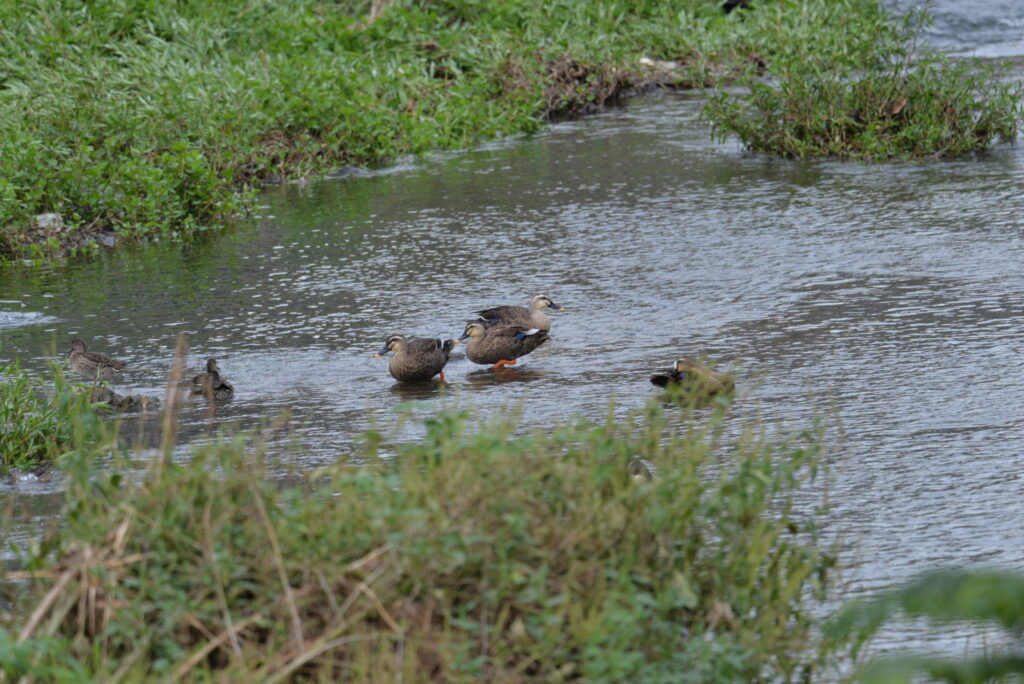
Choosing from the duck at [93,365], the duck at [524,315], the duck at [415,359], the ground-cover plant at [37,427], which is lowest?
the duck at [524,315]

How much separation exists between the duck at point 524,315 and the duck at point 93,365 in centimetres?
239

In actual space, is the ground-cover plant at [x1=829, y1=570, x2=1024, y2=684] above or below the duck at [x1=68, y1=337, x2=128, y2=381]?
above

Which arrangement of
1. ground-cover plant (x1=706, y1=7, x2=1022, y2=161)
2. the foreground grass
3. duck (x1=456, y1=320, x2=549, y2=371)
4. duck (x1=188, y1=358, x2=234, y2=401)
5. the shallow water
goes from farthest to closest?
ground-cover plant (x1=706, y1=7, x2=1022, y2=161) → duck (x1=456, y1=320, x2=549, y2=371) → duck (x1=188, y1=358, x2=234, y2=401) → the shallow water → the foreground grass

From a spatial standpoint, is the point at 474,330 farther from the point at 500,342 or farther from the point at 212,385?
the point at 212,385

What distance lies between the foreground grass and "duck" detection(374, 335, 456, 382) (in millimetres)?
4345

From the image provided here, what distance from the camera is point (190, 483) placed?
3920mm

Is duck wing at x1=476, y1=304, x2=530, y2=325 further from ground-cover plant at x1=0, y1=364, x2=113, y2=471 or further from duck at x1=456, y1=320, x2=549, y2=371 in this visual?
ground-cover plant at x1=0, y1=364, x2=113, y2=471

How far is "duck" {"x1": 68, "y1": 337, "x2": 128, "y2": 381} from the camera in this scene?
8.48 metres

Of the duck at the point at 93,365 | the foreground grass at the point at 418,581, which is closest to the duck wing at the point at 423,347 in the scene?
the duck at the point at 93,365

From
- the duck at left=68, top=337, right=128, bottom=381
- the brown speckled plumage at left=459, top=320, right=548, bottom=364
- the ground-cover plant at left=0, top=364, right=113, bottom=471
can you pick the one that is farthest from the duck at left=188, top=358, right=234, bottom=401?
the brown speckled plumage at left=459, top=320, right=548, bottom=364

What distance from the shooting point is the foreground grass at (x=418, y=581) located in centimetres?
364

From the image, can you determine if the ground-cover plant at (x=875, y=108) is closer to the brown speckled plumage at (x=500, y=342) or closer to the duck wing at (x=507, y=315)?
the duck wing at (x=507, y=315)

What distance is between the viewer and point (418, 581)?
3699 mm

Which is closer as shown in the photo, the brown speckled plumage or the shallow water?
the shallow water
